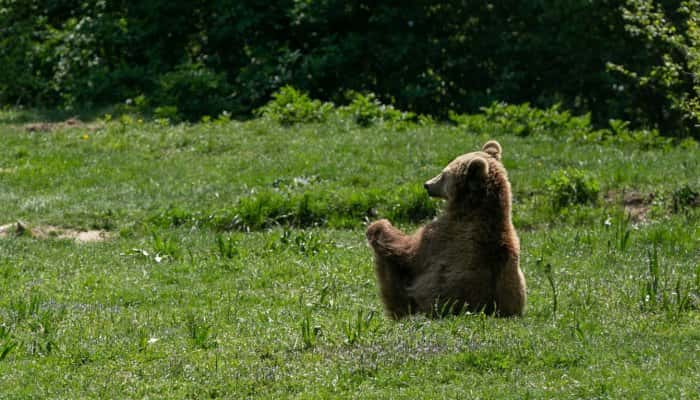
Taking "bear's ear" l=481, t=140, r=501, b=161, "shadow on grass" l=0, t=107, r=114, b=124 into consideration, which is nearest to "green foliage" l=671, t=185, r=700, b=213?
"bear's ear" l=481, t=140, r=501, b=161

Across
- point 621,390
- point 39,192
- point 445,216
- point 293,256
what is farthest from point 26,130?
point 621,390

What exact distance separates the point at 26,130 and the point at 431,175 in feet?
24.5

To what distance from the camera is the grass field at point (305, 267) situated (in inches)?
271

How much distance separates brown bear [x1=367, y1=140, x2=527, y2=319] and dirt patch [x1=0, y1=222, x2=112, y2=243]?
5819 millimetres

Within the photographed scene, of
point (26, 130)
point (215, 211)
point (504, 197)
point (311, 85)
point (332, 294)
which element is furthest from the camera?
point (311, 85)

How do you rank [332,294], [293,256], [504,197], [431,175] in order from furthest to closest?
[431,175] → [293,256] → [332,294] → [504,197]

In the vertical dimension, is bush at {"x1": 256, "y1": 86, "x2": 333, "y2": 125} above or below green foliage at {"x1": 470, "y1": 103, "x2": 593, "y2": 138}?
below

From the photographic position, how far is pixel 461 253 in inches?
303

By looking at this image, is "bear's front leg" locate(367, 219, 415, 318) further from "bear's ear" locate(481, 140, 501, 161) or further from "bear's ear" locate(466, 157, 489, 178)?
"bear's ear" locate(481, 140, 501, 161)

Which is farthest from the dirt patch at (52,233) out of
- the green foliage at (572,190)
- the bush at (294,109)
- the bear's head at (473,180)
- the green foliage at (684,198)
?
the green foliage at (684,198)

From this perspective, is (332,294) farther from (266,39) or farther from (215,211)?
(266,39)

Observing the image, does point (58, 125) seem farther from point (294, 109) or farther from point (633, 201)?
point (633, 201)

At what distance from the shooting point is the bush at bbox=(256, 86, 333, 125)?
18781 mm

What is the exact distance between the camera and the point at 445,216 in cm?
783
